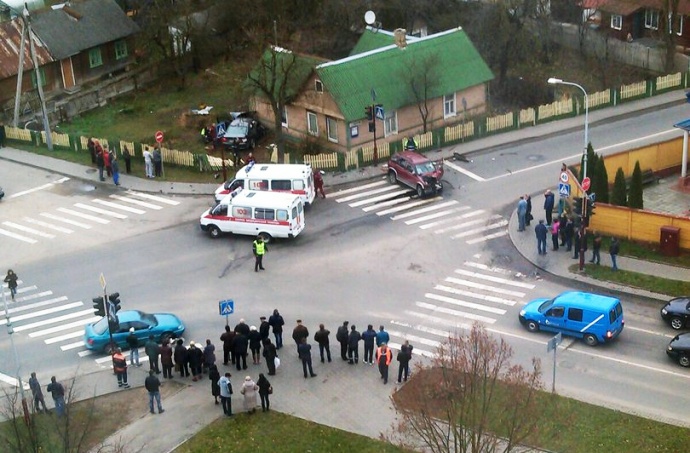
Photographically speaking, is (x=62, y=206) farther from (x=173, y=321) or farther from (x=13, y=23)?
(x=13, y=23)

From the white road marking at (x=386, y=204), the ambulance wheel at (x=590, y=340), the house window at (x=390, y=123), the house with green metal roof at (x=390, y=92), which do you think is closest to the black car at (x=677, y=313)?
the ambulance wheel at (x=590, y=340)

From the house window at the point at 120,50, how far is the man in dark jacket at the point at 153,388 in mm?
39827

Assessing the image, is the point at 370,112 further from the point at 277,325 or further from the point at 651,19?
the point at 651,19

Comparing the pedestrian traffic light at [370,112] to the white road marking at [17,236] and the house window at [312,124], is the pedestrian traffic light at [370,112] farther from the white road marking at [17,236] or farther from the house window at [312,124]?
the white road marking at [17,236]

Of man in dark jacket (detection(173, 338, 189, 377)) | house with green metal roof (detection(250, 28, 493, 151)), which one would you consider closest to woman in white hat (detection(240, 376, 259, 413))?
man in dark jacket (detection(173, 338, 189, 377))

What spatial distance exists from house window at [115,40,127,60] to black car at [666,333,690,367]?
4519 centimetres

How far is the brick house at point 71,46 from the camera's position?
61094 mm

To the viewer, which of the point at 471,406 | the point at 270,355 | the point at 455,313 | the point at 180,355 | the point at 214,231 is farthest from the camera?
the point at 214,231

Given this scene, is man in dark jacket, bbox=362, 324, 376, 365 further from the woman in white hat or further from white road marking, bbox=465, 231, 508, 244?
white road marking, bbox=465, 231, 508, 244

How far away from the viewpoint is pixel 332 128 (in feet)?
169

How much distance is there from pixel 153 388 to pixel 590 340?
1378 cm

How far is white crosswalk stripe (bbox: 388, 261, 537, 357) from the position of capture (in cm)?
3472

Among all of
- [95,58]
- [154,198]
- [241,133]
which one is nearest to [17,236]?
[154,198]

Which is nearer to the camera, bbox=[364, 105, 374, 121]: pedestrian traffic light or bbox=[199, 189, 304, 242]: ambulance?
bbox=[199, 189, 304, 242]: ambulance
